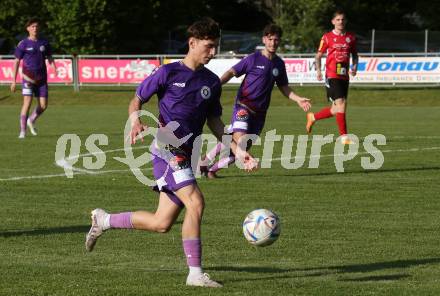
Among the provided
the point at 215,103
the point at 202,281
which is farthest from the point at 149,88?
the point at 202,281

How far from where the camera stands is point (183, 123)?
26.5 feet

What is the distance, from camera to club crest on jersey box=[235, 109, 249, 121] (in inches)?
565

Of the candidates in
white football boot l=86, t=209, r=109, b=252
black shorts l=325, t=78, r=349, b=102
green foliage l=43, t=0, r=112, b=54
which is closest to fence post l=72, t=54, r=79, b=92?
green foliage l=43, t=0, r=112, b=54

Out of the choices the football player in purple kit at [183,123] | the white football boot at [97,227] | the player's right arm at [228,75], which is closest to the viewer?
the football player in purple kit at [183,123]

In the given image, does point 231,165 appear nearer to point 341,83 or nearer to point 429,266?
point 341,83

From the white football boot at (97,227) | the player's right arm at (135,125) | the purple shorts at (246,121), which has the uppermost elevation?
the player's right arm at (135,125)

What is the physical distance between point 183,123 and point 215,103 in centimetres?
34

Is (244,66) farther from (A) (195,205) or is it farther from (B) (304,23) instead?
(B) (304,23)

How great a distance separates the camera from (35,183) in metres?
13.7

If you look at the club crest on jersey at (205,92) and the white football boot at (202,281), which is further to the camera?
the club crest on jersey at (205,92)

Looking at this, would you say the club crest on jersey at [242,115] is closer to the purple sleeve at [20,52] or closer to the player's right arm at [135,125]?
the player's right arm at [135,125]

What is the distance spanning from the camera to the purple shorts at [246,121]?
14.3m

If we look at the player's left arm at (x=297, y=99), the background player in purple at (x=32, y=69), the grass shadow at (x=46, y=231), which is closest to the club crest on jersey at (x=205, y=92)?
the grass shadow at (x=46, y=231)

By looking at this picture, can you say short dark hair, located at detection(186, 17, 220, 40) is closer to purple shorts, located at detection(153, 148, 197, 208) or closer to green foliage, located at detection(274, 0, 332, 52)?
purple shorts, located at detection(153, 148, 197, 208)
